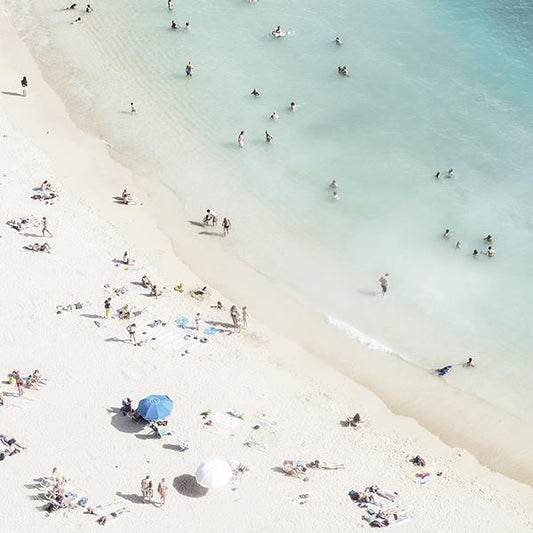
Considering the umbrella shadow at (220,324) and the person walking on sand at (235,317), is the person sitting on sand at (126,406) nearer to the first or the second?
the umbrella shadow at (220,324)

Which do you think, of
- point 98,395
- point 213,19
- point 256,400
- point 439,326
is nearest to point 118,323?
point 98,395

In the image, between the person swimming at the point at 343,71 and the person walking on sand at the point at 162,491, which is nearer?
the person walking on sand at the point at 162,491

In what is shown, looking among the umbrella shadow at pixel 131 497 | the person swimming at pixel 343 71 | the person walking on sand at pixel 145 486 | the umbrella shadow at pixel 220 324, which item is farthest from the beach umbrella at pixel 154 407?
the person swimming at pixel 343 71

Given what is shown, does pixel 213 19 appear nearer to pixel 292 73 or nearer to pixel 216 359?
pixel 292 73

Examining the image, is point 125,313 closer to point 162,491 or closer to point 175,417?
point 175,417

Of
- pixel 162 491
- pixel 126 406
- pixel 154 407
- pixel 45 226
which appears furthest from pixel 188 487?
pixel 45 226

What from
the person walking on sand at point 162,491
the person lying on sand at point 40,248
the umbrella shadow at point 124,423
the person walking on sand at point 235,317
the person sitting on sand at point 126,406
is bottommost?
the person walking on sand at point 162,491
